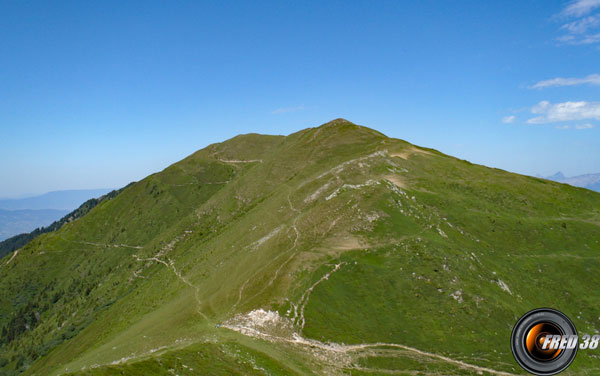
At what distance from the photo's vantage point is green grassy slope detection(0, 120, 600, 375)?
40.2m

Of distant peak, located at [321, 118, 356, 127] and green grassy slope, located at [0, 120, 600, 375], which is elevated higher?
distant peak, located at [321, 118, 356, 127]

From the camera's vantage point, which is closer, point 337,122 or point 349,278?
point 349,278

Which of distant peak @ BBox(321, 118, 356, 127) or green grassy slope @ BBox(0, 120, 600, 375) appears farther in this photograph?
distant peak @ BBox(321, 118, 356, 127)

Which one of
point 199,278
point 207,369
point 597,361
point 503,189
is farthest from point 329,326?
point 503,189

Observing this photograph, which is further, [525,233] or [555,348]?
[525,233]

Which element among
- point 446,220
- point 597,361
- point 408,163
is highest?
point 408,163

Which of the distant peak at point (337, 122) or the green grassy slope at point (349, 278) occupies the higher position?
the distant peak at point (337, 122)

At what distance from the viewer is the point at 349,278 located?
49656 mm

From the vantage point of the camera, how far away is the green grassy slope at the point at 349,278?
40.2m

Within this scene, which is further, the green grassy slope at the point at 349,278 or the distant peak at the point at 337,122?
the distant peak at the point at 337,122

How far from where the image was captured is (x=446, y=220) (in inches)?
2598

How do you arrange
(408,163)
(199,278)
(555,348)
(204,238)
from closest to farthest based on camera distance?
(555,348) < (199,278) < (408,163) < (204,238)

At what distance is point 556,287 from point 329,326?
44298mm

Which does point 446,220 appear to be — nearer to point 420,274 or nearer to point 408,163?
point 420,274
